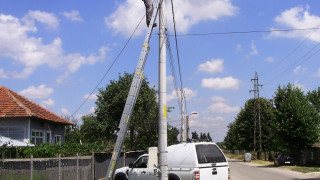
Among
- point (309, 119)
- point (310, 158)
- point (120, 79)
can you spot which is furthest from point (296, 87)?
point (120, 79)

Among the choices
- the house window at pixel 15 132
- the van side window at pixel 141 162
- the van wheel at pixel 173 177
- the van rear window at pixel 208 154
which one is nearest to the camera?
the van wheel at pixel 173 177

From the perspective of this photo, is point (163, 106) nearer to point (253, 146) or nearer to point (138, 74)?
point (138, 74)

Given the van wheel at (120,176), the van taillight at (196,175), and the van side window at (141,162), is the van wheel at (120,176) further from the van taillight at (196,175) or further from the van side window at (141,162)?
the van taillight at (196,175)

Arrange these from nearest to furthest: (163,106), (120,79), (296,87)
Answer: (163,106), (120,79), (296,87)

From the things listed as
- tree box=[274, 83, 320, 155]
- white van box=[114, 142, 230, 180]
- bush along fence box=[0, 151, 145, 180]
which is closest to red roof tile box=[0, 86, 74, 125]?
bush along fence box=[0, 151, 145, 180]

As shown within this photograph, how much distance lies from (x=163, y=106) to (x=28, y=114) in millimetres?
14868

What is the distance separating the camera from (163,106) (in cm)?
1057

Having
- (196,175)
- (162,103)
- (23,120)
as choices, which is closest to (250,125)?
(23,120)

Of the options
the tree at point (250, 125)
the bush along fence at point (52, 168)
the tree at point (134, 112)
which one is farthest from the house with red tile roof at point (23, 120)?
the tree at point (250, 125)

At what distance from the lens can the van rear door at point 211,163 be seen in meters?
12.3

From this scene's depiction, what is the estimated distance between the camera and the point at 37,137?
25031 millimetres

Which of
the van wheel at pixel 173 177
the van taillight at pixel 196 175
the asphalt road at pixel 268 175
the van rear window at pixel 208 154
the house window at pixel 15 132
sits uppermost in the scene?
the house window at pixel 15 132

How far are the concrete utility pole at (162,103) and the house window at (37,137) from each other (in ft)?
53.1

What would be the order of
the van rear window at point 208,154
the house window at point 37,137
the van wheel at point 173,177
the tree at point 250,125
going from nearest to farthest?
the van wheel at point 173,177, the van rear window at point 208,154, the house window at point 37,137, the tree at point 250,125
